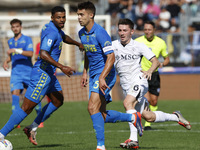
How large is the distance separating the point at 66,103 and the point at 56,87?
9.59 m

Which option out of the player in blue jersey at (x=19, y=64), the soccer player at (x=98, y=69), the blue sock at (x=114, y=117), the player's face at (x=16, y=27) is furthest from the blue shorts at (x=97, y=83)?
the player's face at (x=16, y=27)

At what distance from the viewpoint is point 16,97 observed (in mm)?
11516

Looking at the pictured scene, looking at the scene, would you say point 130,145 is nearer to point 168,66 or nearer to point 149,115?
point 149,115

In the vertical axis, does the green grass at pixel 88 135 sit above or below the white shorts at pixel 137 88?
below

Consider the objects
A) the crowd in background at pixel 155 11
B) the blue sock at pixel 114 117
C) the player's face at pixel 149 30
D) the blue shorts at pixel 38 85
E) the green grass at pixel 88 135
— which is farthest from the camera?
the crowd in background at pixel 155 11

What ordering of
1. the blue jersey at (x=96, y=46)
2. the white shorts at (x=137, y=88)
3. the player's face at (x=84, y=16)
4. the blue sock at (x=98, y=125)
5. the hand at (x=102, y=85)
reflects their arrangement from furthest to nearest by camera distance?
the white shorts at (x=137, y=88)
the player's face at (x=84, y=16)
the blue jersey at (x=96, y=46)
the blue sock at (x=98, y=125)
the hand at (x=102, y=85)

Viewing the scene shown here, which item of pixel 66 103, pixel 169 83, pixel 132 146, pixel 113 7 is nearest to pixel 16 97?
pixel 132 146

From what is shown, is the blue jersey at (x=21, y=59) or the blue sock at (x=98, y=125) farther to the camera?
the blue jersey at (x=21, y=59)

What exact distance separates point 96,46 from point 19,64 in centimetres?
479

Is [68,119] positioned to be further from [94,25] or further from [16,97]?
[94,25]

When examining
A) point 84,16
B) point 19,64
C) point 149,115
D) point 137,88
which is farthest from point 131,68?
point 19,64

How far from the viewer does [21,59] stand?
11.9 m

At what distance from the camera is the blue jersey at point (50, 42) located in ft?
25.6

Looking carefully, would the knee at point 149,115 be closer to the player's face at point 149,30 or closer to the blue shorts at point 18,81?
the player's face at point 149,30
